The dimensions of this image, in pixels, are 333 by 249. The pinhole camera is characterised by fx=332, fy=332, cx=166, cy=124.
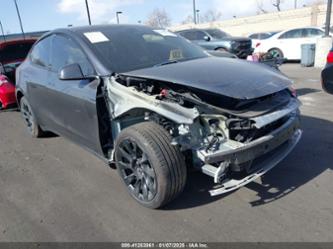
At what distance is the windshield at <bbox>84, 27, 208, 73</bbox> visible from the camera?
3.71 m

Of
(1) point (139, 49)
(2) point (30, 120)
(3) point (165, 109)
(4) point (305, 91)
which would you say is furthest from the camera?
(4) point (305, 91)

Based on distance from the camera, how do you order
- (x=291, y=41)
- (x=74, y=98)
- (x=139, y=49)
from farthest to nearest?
(x=291, y=41), (x=139, y=49), (x=74, y=98)

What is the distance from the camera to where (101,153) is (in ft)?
12.4

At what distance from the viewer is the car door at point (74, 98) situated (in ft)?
11.9

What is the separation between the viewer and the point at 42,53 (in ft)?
16.0

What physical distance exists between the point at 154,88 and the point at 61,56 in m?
1.70

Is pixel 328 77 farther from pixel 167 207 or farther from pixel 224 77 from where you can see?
pixel 167 207

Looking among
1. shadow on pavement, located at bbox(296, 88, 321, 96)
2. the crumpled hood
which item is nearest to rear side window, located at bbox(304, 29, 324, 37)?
shadow on pavement, located at bbox(296, 88, 321, 96)

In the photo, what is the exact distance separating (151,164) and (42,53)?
2873 millimetres

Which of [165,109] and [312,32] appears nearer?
[165,109]

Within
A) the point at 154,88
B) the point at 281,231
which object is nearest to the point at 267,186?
the point at 281,231

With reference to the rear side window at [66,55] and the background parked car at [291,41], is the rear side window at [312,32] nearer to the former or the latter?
the background parked car at [291,41]

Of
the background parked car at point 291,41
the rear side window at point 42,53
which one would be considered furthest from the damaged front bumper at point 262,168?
the background parked car at point 291,41

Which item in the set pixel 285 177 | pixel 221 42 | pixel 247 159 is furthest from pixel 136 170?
pixel 221 42
